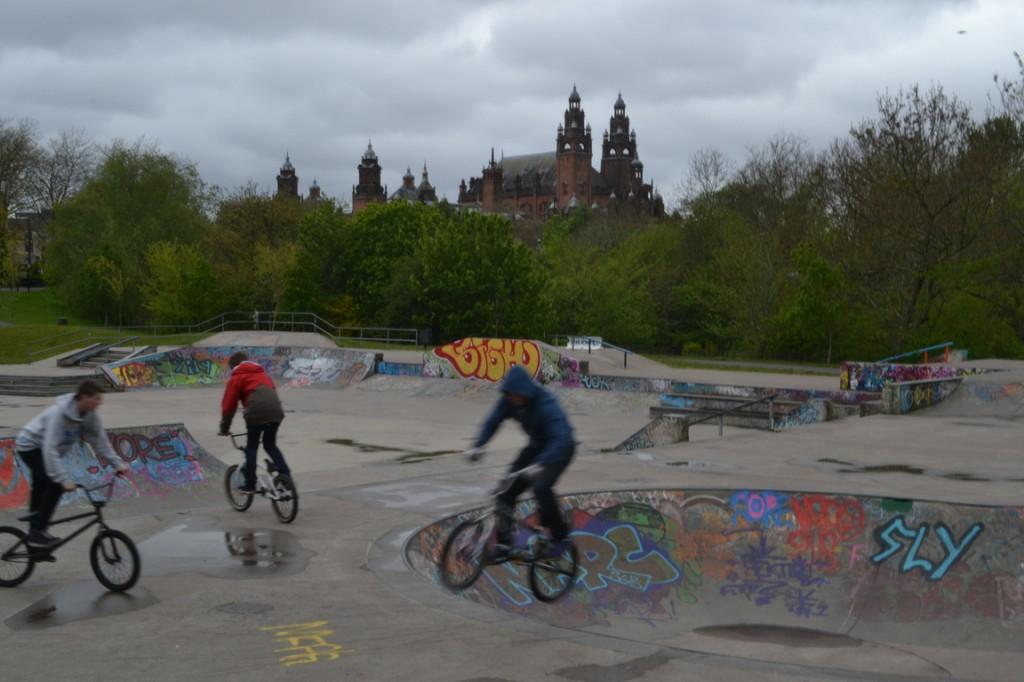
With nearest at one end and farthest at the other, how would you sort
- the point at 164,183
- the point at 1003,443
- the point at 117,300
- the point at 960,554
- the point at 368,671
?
the point at 368,671 < the point at 960,554 < the point at 1003,443 < the point at 117,300 < the point at 164,183

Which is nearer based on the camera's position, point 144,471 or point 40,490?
point 40,490

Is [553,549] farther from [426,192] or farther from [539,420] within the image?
[426,192]

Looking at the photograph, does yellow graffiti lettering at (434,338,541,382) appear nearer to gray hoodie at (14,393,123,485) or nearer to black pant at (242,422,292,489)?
black pant at (242,422,292,489)

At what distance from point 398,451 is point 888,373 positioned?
47.0ft

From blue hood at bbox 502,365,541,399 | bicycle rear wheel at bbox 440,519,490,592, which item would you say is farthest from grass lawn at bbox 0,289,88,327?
blue hood at bbox 502,365,541,399

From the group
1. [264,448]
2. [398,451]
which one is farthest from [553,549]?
[398,451]

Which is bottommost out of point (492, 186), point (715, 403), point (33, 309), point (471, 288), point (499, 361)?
point (715, 403)

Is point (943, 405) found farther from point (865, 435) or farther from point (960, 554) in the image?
point (960, 554)

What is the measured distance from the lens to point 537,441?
829cm

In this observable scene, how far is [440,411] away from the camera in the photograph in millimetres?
27719

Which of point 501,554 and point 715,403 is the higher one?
point 715,403

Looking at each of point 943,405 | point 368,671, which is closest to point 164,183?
point 943,405

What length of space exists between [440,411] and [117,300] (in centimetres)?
4015

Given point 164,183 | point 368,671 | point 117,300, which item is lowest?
point 368,671
